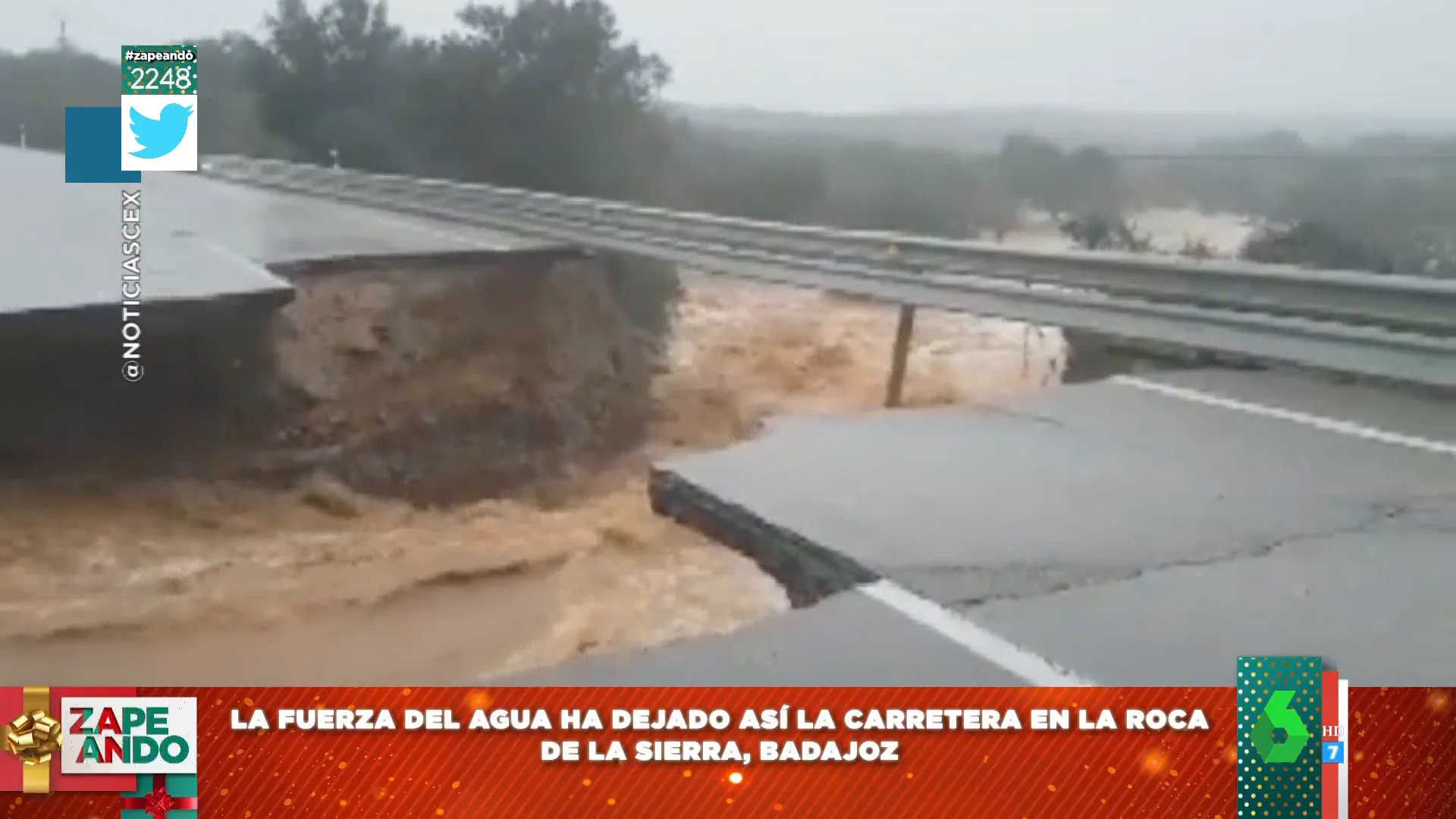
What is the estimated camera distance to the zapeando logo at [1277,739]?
2.28 metres

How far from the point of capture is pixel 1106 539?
98.0 inches

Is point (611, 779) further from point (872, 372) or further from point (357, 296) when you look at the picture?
point (357, 296)

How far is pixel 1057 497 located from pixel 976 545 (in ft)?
1.03

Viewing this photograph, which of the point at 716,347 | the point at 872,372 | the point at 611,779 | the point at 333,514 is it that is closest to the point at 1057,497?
the point at 872,372

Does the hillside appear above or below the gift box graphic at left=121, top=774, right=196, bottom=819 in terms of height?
above

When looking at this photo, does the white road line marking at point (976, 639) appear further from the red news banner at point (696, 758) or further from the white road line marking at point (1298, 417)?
the white road line marking at point (1298, 417)

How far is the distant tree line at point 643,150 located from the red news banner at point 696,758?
1.09 metres

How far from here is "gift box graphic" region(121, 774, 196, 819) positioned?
2.38 m

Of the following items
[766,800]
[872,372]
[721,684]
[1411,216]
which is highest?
[1411,216]

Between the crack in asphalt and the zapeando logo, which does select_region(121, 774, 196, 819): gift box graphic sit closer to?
the crack in asphalt

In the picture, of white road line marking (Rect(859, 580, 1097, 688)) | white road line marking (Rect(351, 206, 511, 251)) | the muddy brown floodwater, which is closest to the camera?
white road line marking (Rect(859, 580, 1097, 688))

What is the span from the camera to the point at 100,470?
2.61 meters

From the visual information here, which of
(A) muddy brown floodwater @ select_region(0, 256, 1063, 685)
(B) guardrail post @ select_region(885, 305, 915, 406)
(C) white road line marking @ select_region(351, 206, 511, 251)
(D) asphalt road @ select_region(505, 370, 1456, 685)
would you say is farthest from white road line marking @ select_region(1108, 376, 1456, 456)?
(C) white road line marking @ select_region(351, 206, 511, 251)

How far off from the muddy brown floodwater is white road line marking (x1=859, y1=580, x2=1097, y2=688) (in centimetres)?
25
